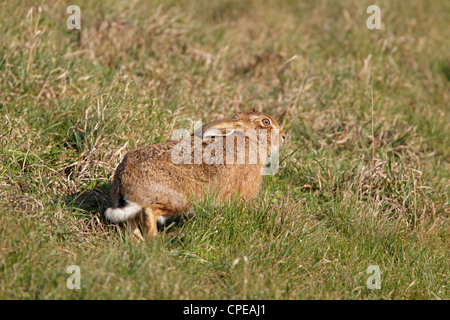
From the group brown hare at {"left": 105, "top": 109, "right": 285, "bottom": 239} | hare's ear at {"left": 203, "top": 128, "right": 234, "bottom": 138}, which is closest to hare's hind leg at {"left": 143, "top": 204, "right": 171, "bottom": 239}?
brown hare at {"left": 105, "top": 109, "right": 285, "bottom": 239}

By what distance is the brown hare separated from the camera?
445cm

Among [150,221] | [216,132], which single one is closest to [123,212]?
[150,221]

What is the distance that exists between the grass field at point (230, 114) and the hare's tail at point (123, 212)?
0.58 feet

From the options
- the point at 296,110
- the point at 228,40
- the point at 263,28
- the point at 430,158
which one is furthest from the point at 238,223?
the point at 263,28

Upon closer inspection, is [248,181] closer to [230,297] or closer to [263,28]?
[230,297]

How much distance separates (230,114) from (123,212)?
8.67ft

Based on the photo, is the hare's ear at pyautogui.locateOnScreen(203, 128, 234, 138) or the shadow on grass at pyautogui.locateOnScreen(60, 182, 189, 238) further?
the hare's ear at pyautogui.locateOnScreen(203, 128, 234, 138)

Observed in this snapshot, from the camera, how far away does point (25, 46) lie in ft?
21.2

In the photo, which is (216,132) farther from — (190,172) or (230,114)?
(230,114)

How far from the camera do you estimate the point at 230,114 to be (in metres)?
6.72

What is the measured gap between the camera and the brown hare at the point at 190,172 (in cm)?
445

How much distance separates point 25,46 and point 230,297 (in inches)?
160

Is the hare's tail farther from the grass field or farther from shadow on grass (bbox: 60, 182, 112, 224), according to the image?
shadow on grass (bbox: 60, 182, 112, 224)

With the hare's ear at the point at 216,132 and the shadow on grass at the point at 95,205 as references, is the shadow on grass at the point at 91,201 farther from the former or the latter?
the hare's ear at the point at 216,132
